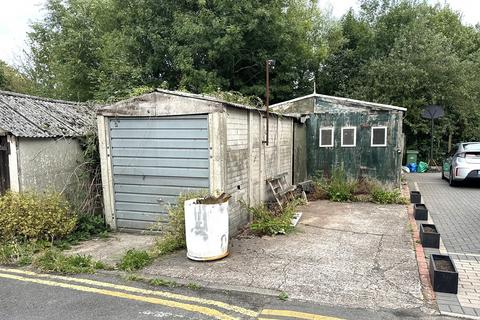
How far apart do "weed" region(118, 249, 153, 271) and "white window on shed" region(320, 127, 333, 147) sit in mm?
7391

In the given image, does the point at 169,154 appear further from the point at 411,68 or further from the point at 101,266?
the point at 411,68

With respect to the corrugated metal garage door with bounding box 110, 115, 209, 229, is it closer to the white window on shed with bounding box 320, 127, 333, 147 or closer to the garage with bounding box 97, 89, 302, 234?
Answer: the garage with bounding box 97, 89, 302, 234

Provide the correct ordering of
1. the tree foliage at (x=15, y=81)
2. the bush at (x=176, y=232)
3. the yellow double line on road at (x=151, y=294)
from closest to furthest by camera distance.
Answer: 1. the yellow double line on road at (x=151, y=294)
2. the bush at (x=176, y=232)
3. the tree foliage at (x=15, y=81)

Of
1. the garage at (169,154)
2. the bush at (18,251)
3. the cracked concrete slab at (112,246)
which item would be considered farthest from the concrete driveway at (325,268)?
the bush at (18,251)

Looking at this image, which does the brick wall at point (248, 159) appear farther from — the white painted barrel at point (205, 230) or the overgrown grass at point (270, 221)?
the white painted barrel at point (205, 230)

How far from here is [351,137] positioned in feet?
35.7

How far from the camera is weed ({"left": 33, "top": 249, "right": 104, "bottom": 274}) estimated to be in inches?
196

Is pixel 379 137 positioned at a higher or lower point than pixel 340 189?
higher

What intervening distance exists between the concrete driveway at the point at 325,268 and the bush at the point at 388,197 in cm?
243

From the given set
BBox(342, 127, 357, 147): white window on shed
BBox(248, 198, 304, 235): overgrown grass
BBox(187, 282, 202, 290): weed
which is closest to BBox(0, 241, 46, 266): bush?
BBox(187, 282, 202, 290): weed

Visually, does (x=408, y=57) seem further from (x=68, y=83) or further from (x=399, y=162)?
(x=68, y=83)

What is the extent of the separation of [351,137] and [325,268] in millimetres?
6712

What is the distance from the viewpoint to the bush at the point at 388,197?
31.5 feet

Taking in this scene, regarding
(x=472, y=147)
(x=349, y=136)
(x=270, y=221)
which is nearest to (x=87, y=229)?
(x=270, y=221)
